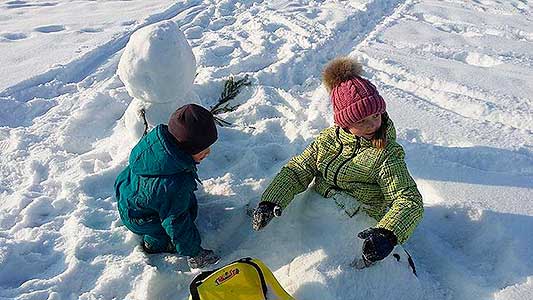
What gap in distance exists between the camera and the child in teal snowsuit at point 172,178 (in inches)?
99.6

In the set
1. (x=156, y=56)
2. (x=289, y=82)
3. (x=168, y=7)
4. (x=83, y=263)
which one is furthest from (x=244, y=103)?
(x=168, y=7)

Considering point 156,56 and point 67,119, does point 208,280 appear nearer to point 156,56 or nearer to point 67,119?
point 156,56

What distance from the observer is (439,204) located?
9.86ft

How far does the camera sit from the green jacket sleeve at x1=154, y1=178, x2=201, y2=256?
8.38 feet

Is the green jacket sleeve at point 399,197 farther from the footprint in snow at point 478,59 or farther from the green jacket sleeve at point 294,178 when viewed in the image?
the footprint in snow at point 478,59

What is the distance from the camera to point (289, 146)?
3.64m

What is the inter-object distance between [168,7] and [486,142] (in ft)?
15.5

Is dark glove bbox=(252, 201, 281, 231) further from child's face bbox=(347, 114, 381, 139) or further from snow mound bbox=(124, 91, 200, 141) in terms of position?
snow mound bbox=(124, 91, 200, 141)

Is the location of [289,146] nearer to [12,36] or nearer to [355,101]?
[355,101]

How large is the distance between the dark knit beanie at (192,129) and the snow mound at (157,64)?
2.58 feet

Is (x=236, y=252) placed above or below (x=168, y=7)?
above

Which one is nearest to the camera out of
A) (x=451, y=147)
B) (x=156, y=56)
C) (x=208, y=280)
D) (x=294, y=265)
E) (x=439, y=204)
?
(x=208, y=280)

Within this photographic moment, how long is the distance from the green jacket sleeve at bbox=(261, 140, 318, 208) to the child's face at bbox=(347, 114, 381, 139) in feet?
1.07

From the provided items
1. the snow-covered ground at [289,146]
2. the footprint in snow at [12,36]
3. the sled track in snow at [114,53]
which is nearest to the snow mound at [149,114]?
the snow-covered ground at [289,146]
